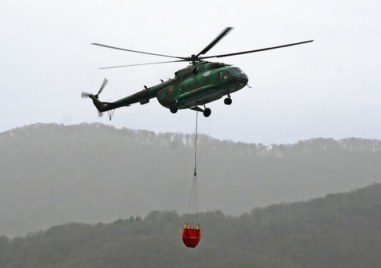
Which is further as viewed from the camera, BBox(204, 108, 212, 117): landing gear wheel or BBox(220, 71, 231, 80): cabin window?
BBox(204, 108, 212, 117): landing gear wheel

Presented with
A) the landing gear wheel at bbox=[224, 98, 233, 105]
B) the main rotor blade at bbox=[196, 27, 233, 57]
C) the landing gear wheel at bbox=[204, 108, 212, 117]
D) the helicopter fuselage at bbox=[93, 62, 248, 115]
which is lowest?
the landing gear wheel at bbox=[204, 108, 212, 117]

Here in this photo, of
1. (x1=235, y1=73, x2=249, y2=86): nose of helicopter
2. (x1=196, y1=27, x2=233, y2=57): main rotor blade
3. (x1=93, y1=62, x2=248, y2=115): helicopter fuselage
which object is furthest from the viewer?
(x1=93, y1=62, x2=248, y2=115): helicopter fuselage

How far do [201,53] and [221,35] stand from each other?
664 cm

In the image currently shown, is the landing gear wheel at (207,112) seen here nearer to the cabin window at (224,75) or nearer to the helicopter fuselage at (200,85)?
the helicopter fuselage at (200,85)

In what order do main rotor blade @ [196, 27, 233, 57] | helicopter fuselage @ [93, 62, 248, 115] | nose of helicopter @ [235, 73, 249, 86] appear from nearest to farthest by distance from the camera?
main rotor blade @ [196, 27, 233, 57]
nose of helicopter @ [235, 73, 249, 86]
helicopter fuselage @ [93, 62, 248, 115]

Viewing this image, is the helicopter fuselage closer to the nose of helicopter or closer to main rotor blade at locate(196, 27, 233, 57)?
the nose of helicopter

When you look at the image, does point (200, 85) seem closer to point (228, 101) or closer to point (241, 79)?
point (228, 101)

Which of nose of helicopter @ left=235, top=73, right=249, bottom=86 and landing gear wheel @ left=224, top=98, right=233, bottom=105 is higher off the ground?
nose of helicopter @ left=235, top=73, right=249, bottom=86

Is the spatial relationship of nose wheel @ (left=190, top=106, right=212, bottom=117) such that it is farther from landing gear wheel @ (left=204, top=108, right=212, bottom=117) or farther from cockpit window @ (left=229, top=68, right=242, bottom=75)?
cockpit window @ (left=229, top=68, right=242, bottom=75)

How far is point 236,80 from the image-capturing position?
70500 mm


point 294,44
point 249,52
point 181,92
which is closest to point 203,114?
point 181,92

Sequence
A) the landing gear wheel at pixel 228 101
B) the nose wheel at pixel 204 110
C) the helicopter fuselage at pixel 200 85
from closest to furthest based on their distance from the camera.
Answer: the landing gear wheel at pixel 228 101, the helicopter fuselage at pixel 200 85, the nose wheel at pixel 204 110

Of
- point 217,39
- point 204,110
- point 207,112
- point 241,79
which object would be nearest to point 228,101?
point 241,79

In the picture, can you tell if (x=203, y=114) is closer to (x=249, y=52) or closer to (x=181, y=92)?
(x=181, y=92)
